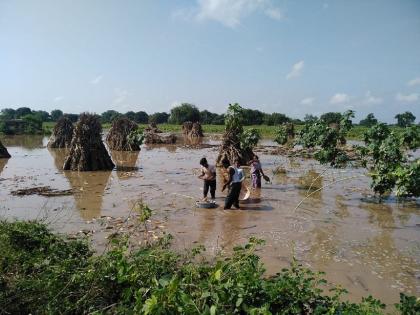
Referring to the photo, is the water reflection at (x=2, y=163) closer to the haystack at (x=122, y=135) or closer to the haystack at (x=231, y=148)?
the haystack at (x=122, y=135)

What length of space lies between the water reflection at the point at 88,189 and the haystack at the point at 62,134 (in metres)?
13.6

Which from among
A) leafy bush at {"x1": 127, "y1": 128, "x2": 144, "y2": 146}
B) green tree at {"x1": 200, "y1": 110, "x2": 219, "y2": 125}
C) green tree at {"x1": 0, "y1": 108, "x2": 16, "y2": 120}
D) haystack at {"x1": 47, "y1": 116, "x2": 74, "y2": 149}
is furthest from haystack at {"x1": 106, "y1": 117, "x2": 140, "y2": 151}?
green tree at {"x1": 200, "y1": 110, "x2": 219, "y2": 125}

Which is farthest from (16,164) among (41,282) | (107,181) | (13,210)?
(41,282)

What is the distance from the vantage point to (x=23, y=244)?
235 inches

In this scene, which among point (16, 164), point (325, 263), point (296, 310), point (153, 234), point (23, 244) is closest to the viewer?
point (296, 310)

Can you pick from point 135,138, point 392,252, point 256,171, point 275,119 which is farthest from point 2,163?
point 275,119

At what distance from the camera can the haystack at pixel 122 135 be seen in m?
28.8

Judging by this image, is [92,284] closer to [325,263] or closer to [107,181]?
[325,263]

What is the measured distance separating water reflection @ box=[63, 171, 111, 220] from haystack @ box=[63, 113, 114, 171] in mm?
→ 593

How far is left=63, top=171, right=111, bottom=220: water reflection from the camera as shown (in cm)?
1088

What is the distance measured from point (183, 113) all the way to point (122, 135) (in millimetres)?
56837

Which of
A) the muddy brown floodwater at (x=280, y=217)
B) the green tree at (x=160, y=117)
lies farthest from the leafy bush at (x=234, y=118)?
the green tree at (x=160, y=117)

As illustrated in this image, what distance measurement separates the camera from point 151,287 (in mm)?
3891

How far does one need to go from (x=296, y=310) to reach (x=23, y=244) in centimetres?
437
